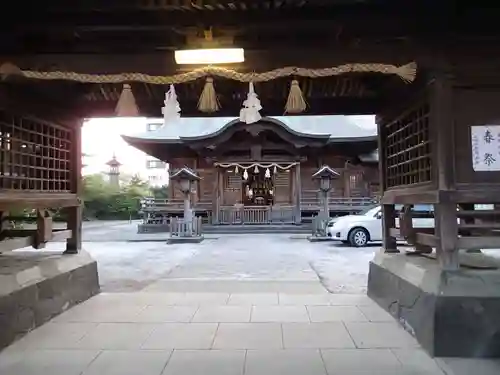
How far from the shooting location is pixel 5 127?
231 inches

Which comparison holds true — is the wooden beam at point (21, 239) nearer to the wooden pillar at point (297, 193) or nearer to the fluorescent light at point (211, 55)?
the fluorescent light at point (211, 55)

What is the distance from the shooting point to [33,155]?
650 cm

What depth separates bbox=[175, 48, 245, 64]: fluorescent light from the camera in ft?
15.6

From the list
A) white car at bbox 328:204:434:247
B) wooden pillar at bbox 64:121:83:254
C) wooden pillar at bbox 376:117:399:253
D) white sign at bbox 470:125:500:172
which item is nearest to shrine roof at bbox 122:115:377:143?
white car at bbox 328:204:434:247

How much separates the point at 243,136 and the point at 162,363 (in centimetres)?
2089

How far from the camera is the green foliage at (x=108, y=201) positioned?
139 feet

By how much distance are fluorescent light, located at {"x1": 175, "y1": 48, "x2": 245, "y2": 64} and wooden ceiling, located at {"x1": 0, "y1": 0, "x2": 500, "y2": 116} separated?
166 mm

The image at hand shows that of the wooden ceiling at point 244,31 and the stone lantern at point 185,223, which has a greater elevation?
the wooden ceiling at point 244,31

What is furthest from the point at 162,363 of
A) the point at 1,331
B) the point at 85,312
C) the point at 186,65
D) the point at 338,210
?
the point at 338,210

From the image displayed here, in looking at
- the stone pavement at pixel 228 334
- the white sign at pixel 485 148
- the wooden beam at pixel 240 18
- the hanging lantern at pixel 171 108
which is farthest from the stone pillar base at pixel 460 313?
the hanging lantern at pixel 171 108

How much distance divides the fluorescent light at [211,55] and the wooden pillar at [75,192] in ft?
12.1

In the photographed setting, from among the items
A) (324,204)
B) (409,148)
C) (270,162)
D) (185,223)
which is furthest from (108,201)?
(409,148)

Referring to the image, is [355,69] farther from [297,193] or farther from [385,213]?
[297,193]

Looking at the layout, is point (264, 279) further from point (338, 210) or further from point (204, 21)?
point (338, 210)
